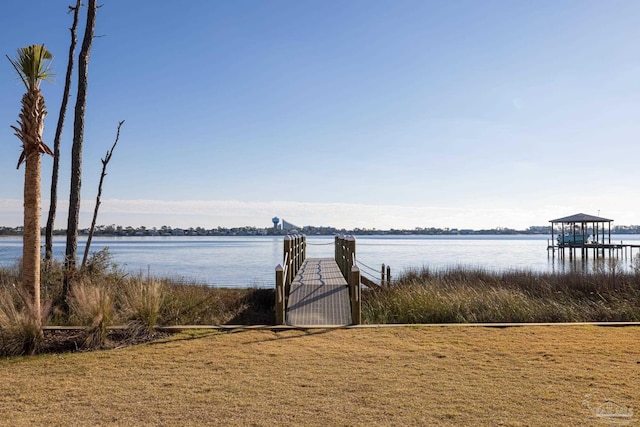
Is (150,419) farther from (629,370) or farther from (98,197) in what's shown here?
(98,197)

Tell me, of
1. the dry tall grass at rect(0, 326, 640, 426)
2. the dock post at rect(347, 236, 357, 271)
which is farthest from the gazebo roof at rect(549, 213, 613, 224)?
the dry tall grass at rect(0, 326, 640, 426)

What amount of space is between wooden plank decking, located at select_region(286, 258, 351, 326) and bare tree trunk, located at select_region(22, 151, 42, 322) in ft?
12.3

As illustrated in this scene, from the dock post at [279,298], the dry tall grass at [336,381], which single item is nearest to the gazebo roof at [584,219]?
the dry tall grass at [336,381]

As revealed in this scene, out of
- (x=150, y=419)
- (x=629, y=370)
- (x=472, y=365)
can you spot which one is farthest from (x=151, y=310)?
(x=629, y=370)

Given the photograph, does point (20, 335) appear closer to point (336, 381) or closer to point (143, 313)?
point (143, 313)

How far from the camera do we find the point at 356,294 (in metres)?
8.20

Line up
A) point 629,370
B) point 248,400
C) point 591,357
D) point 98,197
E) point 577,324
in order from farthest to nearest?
1. point 98,197
2. point 577,324
3. point 591,357
4. point 629,370
5. point 248,400

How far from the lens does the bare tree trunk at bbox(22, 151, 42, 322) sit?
6902 millimetres

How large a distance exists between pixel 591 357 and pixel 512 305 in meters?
3.65

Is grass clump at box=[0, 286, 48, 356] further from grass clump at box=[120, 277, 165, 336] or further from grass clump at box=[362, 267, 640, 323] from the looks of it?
grass clump at box=[362, 267, 640, 323]

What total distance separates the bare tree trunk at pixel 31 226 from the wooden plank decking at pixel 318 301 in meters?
3.74

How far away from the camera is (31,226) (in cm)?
699

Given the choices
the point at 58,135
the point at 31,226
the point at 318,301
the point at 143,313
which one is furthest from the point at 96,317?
the point at 58,135

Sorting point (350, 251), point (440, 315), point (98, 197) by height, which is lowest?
point (440, 315)
